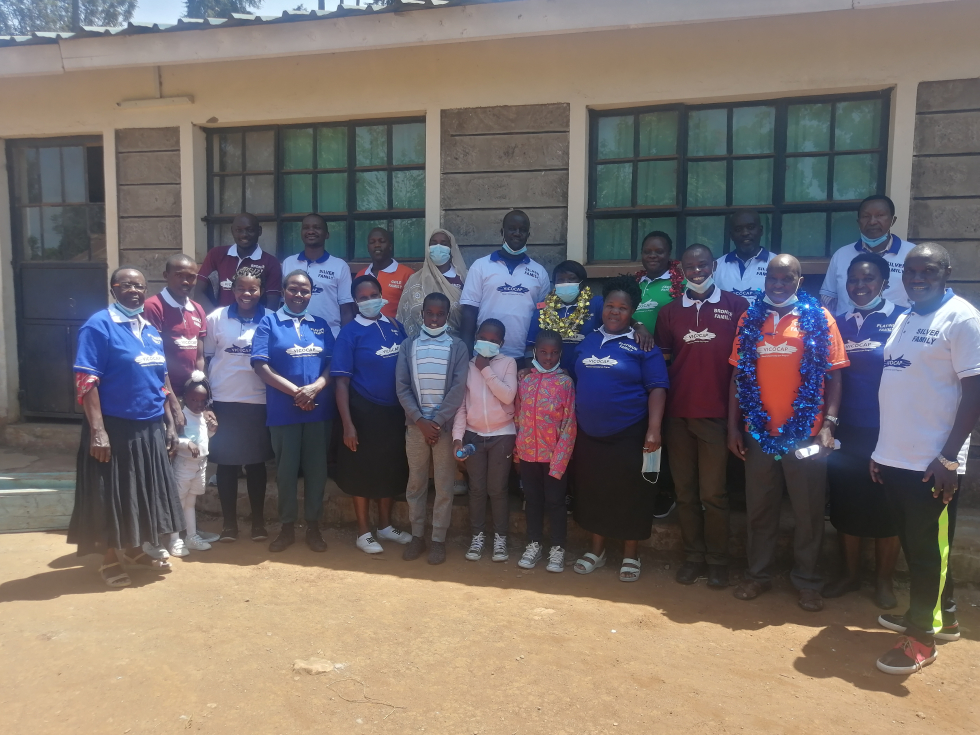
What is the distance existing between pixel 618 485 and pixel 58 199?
232 inches

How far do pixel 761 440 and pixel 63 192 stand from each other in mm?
6512

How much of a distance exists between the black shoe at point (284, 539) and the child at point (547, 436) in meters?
1.58

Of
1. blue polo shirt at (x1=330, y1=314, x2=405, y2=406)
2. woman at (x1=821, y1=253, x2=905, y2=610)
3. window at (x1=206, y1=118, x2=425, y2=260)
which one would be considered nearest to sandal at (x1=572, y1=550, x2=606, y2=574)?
woman at (x1=821, y1=253, x2=905, y2=610)

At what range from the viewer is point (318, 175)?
6.29 meters

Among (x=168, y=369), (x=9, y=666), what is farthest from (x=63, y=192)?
(x=9, y=666)

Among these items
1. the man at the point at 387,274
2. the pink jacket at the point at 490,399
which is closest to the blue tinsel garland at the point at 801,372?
the pink jacket at the point at 490,399

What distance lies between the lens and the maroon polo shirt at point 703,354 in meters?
4.11

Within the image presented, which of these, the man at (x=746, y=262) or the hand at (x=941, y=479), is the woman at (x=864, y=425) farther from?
the man at (x=746, y=262)

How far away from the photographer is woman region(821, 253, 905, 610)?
12.6ft

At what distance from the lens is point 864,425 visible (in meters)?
3.85

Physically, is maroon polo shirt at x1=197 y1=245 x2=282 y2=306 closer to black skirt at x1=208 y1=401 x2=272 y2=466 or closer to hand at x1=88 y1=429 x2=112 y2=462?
black skirt at x1=208 y1=401 x2=272 y2=466

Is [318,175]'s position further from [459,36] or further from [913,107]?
[913,107]

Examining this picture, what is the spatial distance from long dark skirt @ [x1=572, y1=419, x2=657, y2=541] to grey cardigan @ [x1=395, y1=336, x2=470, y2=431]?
0.83 meters

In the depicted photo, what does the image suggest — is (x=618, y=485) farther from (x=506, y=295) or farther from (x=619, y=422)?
(x=506, y=295)
